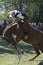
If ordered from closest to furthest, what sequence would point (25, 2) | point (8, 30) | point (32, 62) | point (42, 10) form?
1. point (8, 30)
2. point (32, 62)
3. point (42, 10)
4. point (25, 2)

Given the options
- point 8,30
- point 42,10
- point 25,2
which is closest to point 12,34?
point 8,30

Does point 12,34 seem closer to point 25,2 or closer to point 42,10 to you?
point 42,10

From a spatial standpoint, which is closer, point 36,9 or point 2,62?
point 2,62

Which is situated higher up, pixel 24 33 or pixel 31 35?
pixel 24 33

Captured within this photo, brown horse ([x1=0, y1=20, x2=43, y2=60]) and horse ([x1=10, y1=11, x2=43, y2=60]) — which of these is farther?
horse ([x1=10, y1=11, x2=43, y2=60])

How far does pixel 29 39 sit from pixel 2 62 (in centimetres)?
119

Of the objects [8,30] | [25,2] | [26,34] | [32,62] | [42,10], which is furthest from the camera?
[25,2]

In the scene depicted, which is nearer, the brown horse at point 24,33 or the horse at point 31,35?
the brown horse at point 24,33

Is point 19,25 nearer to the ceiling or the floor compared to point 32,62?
nearer to the ceiling

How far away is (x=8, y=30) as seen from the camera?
4.92 meters

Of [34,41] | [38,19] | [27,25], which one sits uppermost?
[27,25]

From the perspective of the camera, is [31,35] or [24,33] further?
[31,35]

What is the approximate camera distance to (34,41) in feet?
18.3

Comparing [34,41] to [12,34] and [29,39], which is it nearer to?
[29,39]
